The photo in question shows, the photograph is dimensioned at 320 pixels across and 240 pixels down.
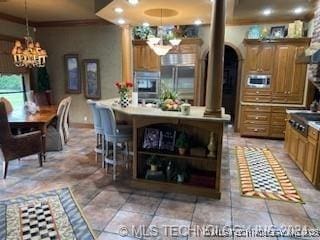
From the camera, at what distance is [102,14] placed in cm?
485

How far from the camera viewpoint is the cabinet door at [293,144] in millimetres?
4516

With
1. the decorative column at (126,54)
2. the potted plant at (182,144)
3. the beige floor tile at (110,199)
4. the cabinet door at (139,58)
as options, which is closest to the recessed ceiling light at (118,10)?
the decorative column at (126,54)

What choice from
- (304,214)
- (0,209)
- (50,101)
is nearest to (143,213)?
(0,209)

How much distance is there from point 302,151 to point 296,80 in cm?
261

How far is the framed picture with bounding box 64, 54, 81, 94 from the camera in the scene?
7.23 metres

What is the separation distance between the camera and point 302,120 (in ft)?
13.7

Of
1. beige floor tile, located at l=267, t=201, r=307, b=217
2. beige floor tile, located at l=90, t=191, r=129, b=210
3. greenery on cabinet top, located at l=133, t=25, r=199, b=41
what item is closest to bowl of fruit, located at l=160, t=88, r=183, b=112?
beige floor tile, located at l=90, t=191, r=129, b=210

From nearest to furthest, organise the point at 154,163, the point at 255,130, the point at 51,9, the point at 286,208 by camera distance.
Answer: the point at 286,208 < the point at 154,163 < the point at 51,9 < the point at 255,130

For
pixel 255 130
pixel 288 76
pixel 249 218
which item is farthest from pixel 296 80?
pixel 249 218

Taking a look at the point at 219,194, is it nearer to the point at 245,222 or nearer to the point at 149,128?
the point at 245,222

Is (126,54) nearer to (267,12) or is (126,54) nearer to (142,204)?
(267,12)

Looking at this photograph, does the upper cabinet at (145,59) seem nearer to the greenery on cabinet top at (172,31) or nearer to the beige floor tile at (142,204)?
the greenery on cabinet top at (172,31)

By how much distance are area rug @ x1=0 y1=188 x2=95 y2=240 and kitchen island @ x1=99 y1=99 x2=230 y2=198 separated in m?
1.04

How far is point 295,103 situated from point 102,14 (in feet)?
16.4
